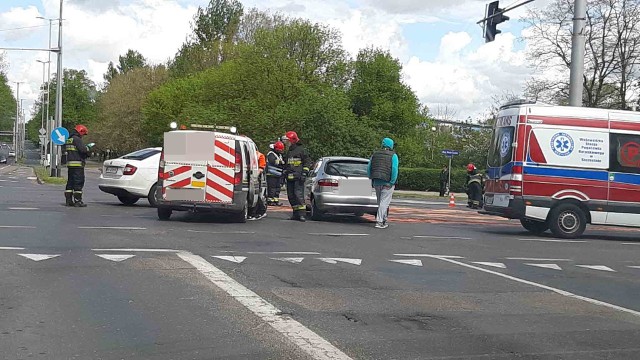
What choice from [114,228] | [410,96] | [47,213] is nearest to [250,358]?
[114,228]

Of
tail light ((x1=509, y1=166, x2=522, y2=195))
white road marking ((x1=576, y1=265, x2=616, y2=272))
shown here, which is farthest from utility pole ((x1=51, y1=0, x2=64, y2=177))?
white road marking ((x1=576, y1=265, x2=616, y2=272))

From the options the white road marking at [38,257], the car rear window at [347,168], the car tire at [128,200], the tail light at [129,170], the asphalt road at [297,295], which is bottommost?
the asphalt road at [297,295]

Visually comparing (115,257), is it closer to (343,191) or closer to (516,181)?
(343,191)

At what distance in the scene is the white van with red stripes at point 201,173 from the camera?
50.0 ft

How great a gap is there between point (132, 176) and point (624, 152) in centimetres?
1124

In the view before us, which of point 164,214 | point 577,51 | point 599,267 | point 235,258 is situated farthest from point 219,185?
point 577,51

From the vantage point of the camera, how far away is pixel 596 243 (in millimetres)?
15984

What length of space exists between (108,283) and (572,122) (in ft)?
37.4

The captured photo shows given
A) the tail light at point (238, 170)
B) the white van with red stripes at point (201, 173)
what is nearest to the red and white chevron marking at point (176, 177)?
the white van with red stripes at point (201, 173)

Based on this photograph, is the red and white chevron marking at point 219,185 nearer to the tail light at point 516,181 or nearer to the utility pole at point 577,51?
the tail light at point 516,181

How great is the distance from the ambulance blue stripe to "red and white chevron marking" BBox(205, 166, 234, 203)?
617cm

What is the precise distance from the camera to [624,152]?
16.5 metres

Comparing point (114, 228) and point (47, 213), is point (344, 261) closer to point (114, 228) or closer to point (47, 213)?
point (114, 228)

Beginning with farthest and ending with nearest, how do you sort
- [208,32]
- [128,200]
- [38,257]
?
[208,32] < [128,200] < [38,257]
